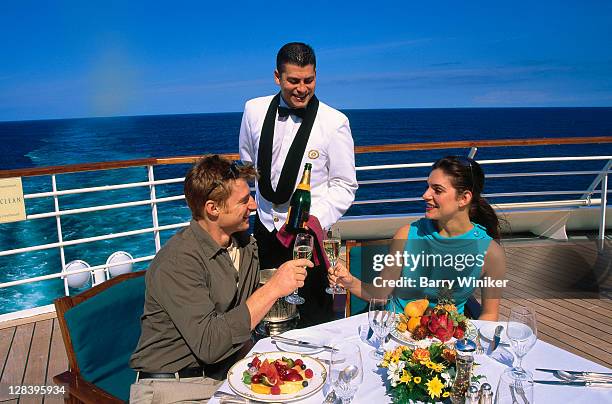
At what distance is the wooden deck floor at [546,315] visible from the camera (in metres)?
2.94

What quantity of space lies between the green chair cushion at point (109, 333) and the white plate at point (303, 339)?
23.5 inches

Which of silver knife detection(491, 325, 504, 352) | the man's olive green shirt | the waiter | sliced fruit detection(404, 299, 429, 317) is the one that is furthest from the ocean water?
silver knife detection(491, 325, 504, 352)

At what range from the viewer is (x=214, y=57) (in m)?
52.8

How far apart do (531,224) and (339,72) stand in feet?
156

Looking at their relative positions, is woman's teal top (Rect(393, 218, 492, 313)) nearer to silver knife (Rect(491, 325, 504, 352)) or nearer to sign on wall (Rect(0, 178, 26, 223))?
silver knife (Rect(491, 325, 504, 352))

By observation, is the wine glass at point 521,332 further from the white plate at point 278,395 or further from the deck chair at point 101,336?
the deck chair at point 101,336

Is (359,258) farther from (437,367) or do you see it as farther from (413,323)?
(437,367)

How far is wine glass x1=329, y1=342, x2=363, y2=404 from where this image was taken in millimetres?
1253

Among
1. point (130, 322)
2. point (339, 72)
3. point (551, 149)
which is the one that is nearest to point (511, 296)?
point (130, 322)

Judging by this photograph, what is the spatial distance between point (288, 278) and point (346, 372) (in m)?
0.47

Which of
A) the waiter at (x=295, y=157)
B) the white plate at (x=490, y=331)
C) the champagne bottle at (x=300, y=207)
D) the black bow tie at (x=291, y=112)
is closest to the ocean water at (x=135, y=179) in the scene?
the waiter at (x=295, y=157)

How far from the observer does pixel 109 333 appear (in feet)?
5.99

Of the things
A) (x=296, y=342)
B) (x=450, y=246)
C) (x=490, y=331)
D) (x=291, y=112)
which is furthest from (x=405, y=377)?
(x=291, y=112)

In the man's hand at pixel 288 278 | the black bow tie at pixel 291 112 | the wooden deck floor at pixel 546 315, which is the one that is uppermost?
the black bow tie at pixel 291 112
